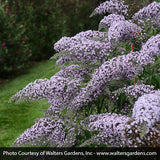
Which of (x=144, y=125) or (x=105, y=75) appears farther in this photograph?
(x=105, y=75)

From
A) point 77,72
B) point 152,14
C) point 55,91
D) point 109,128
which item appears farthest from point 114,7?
point 109,128

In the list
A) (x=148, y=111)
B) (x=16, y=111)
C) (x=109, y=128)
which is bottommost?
(x=16, y=111)

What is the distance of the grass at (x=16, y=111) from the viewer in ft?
16.1

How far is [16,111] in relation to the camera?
5.88m

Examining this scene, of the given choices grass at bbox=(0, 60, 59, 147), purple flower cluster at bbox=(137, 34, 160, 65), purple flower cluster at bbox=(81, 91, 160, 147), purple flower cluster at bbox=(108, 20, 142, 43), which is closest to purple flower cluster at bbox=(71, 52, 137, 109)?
purple flower cluster at bbox=(137, 34, 160, 65)

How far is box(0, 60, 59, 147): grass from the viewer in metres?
4.92

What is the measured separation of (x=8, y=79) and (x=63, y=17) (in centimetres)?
279

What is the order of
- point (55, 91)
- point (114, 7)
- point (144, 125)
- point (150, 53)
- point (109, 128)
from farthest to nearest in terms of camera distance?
point (114, 7)
point (55, 91)
point (150, 53)
point (109, 128)
point (144, 125)

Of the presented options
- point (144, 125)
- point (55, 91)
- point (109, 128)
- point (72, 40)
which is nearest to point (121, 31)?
point (72, 40)

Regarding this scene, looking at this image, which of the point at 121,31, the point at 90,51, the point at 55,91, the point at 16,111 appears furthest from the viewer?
the point at 16,111

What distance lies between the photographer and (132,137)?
6.05ft

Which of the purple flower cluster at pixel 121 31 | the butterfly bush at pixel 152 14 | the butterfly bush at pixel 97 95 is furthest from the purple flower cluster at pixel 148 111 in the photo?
the butterfly bush at pixel 152 14

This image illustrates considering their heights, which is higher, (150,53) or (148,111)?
(150,53)

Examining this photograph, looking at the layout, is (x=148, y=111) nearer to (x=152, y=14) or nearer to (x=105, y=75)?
(x=105, y=75)
